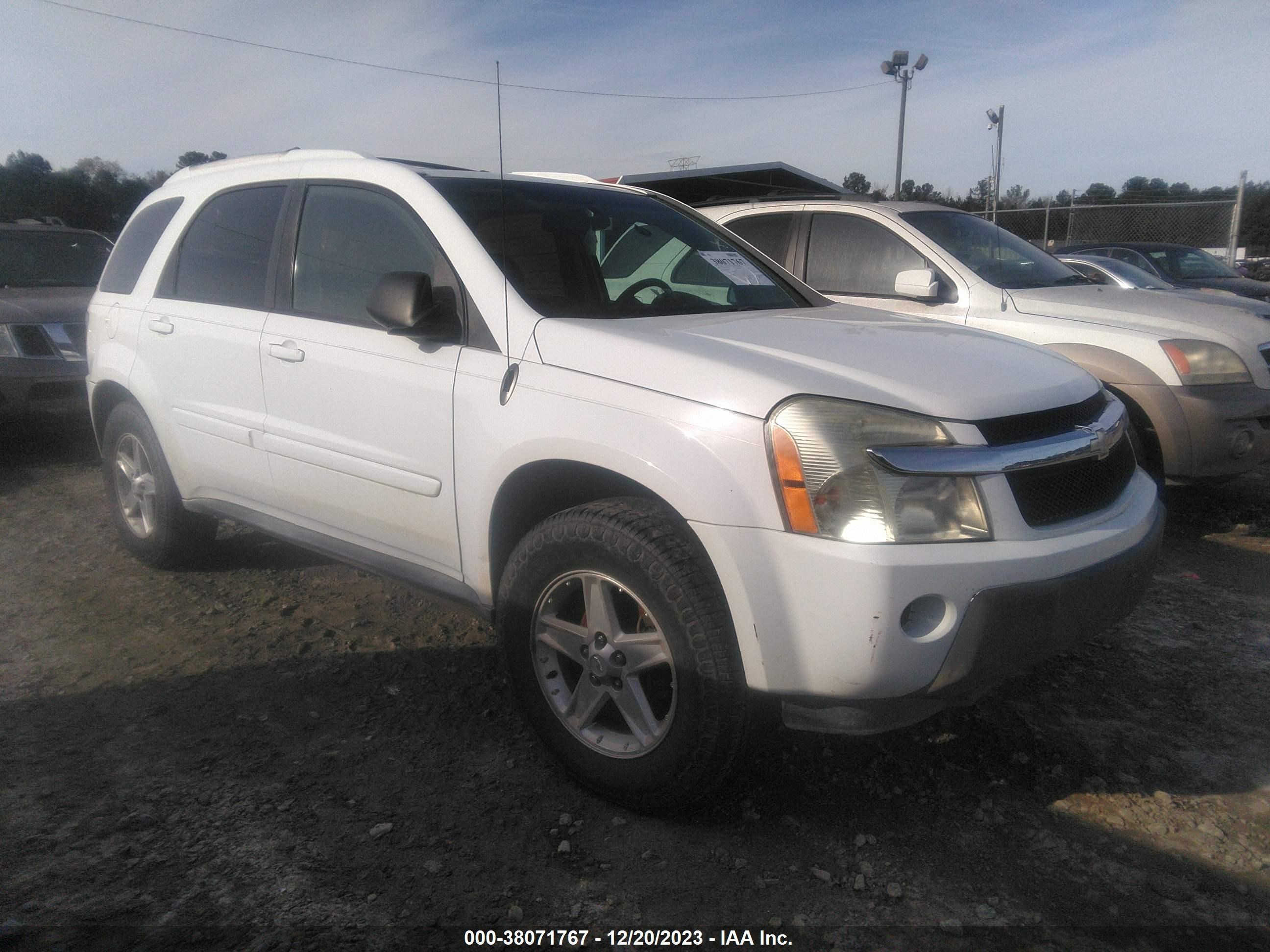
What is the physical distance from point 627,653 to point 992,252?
422 cm

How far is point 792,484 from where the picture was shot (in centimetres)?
218

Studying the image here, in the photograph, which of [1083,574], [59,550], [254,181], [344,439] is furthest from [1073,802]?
[59,550]

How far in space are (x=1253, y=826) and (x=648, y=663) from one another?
166 centimetres

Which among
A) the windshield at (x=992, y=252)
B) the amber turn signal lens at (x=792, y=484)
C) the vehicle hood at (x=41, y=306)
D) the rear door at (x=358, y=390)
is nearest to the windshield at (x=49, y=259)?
the vehicle hood at (x=41, y=306)

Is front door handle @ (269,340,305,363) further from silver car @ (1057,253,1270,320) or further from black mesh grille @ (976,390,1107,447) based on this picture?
silver car @ (1057,253,1270,320)

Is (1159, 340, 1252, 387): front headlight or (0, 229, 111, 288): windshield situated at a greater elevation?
(0, 229, 111, 288): windshield

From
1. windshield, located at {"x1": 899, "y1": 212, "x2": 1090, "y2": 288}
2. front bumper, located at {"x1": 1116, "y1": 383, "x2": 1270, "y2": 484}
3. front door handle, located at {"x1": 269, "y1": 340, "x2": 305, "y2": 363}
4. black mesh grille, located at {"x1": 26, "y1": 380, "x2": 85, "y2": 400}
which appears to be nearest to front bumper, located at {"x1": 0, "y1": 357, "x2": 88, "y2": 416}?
black mesh grille, located at {"x1": 26, "y1": 380, "x2": 85, "y2": 400}

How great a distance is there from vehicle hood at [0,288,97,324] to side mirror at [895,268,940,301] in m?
5.45

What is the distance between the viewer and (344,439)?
3.17m

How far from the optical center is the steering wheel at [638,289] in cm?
311

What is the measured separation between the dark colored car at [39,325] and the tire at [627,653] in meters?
5.38

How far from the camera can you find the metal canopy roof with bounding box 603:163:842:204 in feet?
24.0

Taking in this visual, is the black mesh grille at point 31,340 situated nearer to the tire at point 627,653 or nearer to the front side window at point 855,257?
the front side window at point 855,257

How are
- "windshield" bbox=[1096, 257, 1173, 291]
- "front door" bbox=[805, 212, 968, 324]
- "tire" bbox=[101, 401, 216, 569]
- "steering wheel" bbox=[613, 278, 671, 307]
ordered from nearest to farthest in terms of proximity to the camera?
1. "steering wheel" bbox=[613, 278, 671, 307]
2. "tire" bbox=[101, 401, 216, 569]
3. "front door" bbox=[805, 212, 968, 324]
4. "windshield" bbox=[1096, 257, 1173, 291]
